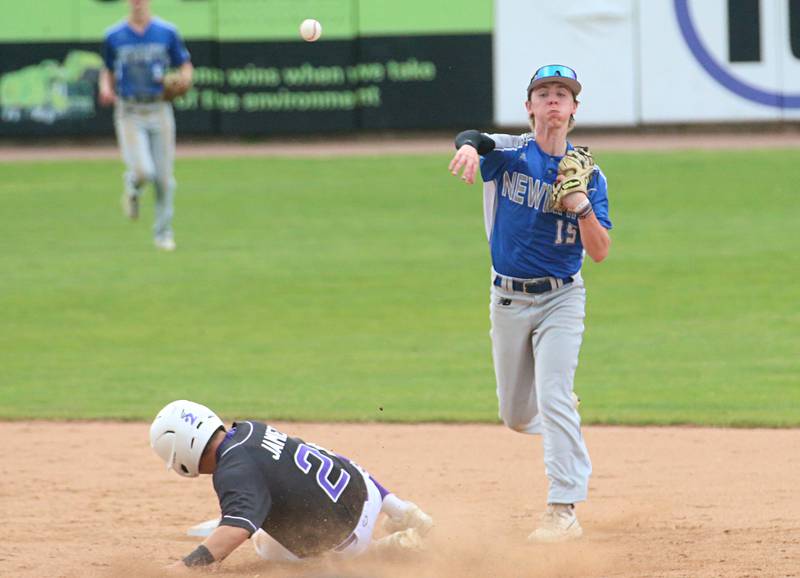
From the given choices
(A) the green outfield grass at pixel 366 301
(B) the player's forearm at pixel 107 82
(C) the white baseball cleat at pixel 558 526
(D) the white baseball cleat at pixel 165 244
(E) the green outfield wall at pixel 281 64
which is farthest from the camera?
(E) the green outfield wall at pixel 281 64

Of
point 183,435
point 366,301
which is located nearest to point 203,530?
point 183,435

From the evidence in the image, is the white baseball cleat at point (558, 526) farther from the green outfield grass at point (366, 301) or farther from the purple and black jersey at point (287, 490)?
the green outfield grass at point (366, 301)

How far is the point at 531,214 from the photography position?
6469 mm

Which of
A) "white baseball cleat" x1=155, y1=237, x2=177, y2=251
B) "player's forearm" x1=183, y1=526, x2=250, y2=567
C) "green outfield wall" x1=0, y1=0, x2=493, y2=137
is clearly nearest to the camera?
"player's forearm" x1=183, y1=526, x2=250, y2=567

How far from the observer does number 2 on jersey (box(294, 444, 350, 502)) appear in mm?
5910

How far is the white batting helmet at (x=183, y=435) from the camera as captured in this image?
18.7 feet

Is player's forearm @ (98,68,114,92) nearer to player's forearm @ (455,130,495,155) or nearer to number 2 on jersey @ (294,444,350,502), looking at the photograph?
player's forearm @ (455,130,495,155)

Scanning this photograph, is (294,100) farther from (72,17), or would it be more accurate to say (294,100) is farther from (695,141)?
(695,141)

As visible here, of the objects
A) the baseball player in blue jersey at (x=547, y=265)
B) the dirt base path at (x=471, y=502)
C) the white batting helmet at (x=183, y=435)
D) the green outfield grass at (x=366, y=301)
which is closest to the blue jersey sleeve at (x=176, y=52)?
the green outfield grass at (x=366, y=301)

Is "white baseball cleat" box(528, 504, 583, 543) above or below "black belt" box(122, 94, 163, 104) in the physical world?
below

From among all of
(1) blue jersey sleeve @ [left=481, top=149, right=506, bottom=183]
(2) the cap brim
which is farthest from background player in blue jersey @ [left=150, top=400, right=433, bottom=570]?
(2) the cap brim

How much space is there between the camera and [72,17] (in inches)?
960

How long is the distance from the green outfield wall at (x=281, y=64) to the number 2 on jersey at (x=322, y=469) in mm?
18706

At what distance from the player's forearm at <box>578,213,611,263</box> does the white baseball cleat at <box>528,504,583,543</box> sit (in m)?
1.18
